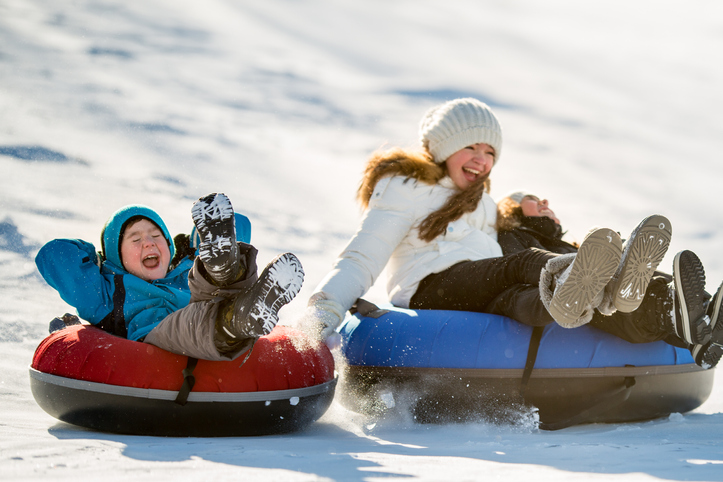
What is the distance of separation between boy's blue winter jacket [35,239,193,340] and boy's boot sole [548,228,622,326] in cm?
176

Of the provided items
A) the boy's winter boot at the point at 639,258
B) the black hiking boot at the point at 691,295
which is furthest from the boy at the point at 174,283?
the black hiking boot at the point at 691,295

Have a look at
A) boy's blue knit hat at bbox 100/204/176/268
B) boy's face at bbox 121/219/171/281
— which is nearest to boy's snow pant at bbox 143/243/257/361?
boy's face at bbox 121/219/171/281

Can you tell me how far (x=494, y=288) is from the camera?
2.96 meters

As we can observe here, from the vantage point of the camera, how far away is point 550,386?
2814mm

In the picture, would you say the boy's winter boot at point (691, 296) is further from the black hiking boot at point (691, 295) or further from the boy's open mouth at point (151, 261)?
the boy's open mouth at point (151, 261)

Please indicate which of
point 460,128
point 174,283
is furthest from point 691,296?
point 174,283

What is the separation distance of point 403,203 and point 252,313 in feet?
4.99

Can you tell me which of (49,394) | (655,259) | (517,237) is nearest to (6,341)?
(49,394)

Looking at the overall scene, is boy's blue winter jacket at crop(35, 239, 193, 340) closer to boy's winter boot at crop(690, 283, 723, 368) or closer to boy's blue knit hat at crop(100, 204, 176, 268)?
boy's blue knit hat at crop(100, 204, 176, 268)

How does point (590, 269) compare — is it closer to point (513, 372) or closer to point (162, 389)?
point (513, 372)

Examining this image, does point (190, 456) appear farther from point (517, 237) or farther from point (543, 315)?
point (517, 237)

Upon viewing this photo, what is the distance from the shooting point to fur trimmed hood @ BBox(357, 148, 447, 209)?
139 inches

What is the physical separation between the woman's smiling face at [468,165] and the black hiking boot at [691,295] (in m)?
1.43

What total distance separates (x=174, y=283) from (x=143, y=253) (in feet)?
0.72
